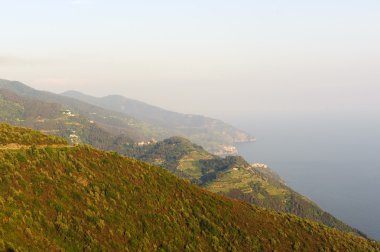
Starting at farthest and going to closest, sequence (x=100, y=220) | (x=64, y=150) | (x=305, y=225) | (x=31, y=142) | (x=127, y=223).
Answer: (x=305, y=225) → (x=31, y=142) → (x=64, y=150) → (x=127, y=223) → (x=100, y=220)

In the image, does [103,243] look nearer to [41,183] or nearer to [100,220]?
[100,220]

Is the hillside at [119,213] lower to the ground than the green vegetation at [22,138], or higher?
lower

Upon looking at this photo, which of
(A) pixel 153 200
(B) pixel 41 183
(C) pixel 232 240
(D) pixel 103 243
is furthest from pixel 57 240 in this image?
(C) pixel 232 240

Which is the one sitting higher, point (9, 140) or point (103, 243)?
point (9, 140)

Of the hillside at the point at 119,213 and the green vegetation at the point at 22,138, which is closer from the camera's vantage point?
the hillside at the point at 119,213

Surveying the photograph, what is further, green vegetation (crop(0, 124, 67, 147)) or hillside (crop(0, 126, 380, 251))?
green vegetation (crop(0, 124, 67, 147))

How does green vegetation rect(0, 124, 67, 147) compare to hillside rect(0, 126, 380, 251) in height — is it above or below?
above

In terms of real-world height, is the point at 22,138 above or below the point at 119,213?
above

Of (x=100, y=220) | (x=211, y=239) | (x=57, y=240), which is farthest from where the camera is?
(x=211, y=239)
